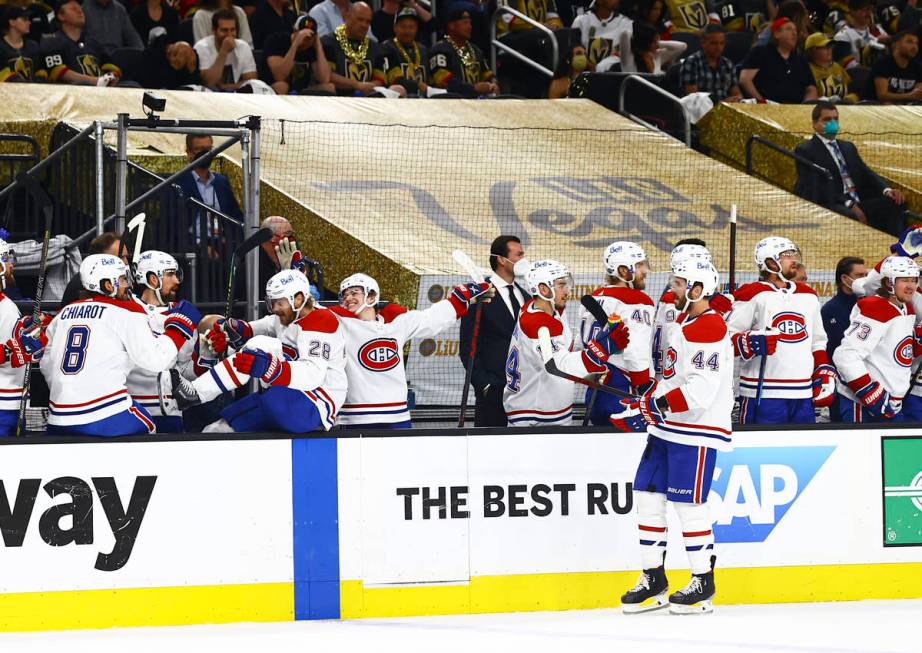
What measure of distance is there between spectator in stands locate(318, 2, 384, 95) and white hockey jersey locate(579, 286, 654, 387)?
15.9 feet

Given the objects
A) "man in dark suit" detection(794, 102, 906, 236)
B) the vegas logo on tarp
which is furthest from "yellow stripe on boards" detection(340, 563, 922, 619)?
"man in dark suit" detection(794, 102, 906, 236)

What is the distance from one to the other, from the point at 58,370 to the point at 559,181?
533 centimetres

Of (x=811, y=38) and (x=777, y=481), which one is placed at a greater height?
(x=811, y=38)

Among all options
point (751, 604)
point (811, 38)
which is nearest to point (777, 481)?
point (751, 604)

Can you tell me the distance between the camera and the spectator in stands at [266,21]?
1155cm

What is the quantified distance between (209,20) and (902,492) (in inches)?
263

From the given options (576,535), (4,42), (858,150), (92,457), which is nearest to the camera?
(92,457)

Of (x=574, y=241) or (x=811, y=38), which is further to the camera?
(x=811, y=38)

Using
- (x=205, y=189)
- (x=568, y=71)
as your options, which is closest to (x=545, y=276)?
(x=205, y=189)

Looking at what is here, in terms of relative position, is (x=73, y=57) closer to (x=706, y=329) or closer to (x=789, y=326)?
(x=789, y=326)

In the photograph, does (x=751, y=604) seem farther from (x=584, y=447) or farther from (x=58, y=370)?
(x=58, y=370)

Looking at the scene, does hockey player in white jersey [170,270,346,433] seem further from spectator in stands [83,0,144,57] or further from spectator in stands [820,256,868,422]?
spectator in stands [83,0,144,57]

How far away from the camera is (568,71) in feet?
40.9

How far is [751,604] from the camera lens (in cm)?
652
